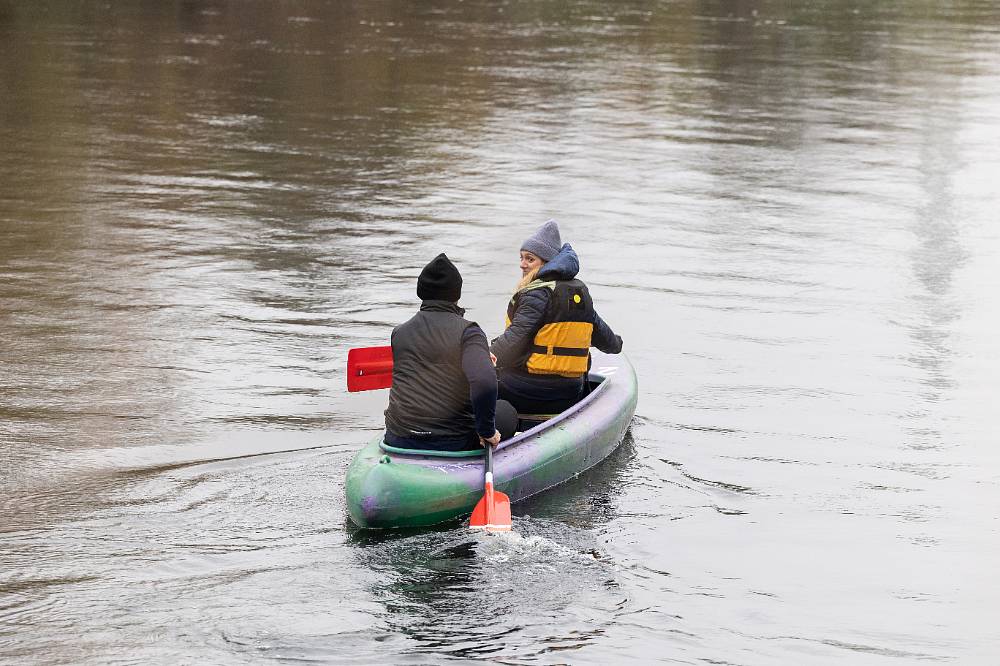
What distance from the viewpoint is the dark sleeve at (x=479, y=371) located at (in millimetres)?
8117

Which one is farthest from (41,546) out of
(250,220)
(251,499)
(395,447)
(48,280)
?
(250,220)

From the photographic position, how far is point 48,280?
45.3ft

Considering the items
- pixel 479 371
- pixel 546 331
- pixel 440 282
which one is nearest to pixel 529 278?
pixel 546 331

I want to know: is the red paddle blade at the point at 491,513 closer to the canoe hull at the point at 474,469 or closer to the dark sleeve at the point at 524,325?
the canoe hull at the point at 474,469

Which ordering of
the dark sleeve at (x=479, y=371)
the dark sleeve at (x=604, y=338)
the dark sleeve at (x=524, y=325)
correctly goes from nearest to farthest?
the dark sleeve at (x=479, y=371)
the dark sleeve at (x=524, y=325)
the dark sleeve at (x=604, y=338)

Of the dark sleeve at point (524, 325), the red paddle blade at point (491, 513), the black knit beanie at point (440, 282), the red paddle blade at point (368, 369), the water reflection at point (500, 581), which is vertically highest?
the black knit beanie at point (440, 282)

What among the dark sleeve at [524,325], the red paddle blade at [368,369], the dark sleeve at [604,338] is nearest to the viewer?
the red paddle blade at [368,369]

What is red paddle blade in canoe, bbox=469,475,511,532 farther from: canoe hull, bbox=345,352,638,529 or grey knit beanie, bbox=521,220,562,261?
grey knit beanie, bbox=521,220,562,261

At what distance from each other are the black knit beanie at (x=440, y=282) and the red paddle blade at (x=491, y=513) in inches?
43.7

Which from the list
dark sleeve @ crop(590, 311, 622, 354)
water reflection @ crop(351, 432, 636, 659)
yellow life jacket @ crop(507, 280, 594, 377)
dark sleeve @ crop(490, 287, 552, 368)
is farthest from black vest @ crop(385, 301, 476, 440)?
dark sleeve @ crop(590, 311, 622, 354)

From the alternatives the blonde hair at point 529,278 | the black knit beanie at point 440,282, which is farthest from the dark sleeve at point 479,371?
the blonde hair at point 529,278

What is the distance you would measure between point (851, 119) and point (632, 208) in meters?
9.44

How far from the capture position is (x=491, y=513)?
797cm

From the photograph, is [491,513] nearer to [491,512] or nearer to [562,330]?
[491,512]
